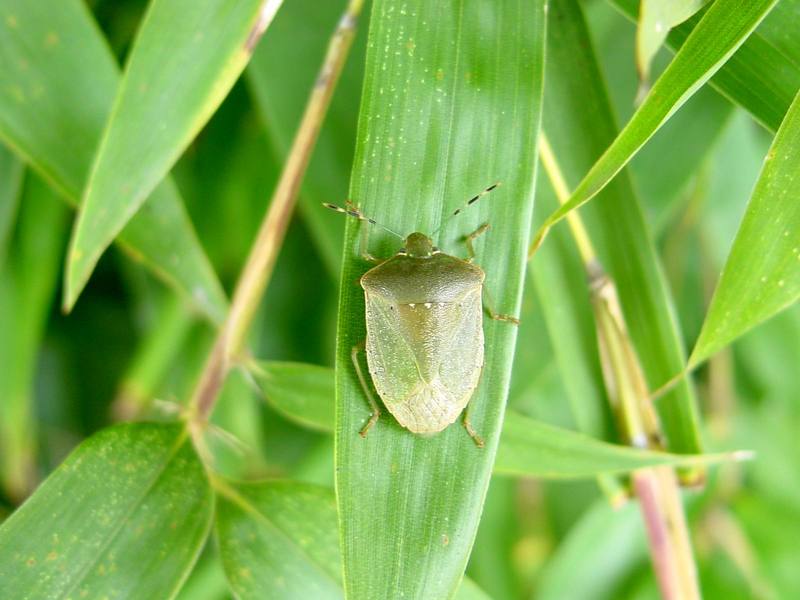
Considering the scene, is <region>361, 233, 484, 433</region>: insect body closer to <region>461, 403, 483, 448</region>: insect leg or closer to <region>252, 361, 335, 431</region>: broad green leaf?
<region>461, 403, 483, 448</region>: insect leg

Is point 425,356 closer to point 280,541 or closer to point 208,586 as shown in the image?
point 280,541

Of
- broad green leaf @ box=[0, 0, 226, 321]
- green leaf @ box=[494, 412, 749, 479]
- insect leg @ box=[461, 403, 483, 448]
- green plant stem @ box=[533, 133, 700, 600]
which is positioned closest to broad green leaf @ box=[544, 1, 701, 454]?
green plant stem @ box=[533, 133, 700, 600]

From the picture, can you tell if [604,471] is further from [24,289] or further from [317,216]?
[24,289]

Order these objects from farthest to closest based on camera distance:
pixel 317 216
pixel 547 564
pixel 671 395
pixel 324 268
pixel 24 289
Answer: pixel 324 268
pixel 547 564
pixel 24 289
pixel 317 216
pixel 671 395

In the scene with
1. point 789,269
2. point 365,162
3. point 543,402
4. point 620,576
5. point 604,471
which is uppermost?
point 789,269

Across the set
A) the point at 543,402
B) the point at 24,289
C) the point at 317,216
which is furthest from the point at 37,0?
the point at 543,402

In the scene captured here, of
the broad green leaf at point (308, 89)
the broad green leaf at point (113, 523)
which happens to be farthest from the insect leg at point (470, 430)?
the broad green leaf at point (308, 89)

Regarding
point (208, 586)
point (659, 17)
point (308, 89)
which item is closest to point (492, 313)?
point (659, 17)
